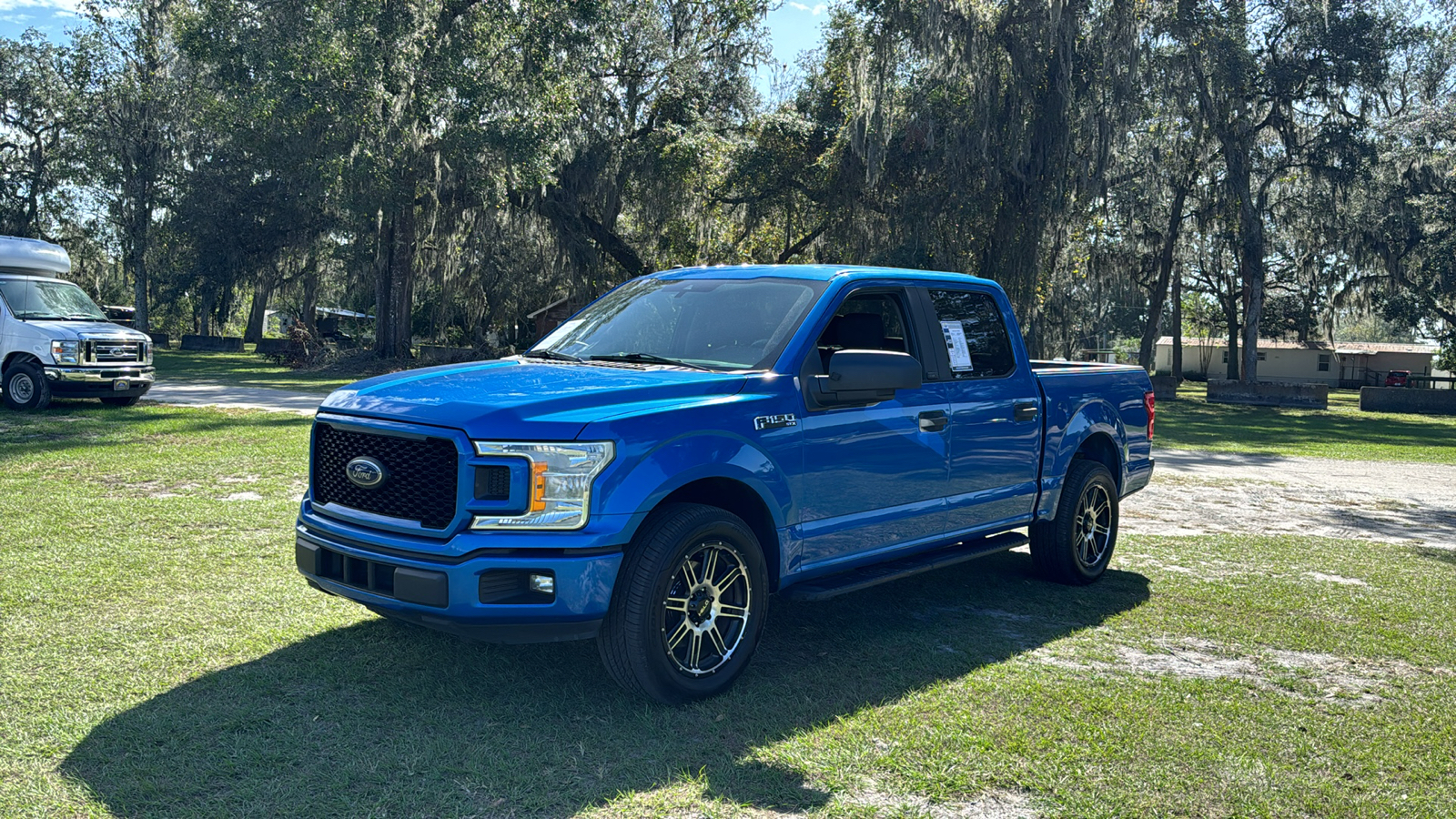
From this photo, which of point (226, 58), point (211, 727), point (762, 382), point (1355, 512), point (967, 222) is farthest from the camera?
point (226, 58)

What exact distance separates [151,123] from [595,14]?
979 inches

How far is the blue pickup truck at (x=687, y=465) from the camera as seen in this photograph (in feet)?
14.3

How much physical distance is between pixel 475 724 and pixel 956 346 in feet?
11.3

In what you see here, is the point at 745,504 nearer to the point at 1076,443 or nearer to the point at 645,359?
the point at 645,359

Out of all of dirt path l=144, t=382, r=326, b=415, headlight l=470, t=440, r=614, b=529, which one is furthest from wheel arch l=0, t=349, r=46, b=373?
headlight l=470, t=440, r=614, b=529

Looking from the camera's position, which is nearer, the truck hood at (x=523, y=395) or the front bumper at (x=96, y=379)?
the truck hood at (x=523, y=395)

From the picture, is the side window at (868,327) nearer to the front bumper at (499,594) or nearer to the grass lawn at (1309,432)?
the front bumper at (499,594)

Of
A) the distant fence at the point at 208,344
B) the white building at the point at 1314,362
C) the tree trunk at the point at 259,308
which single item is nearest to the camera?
the tree trunk at the point at 259,308

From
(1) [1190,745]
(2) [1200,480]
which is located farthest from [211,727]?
(2) [1200,480]

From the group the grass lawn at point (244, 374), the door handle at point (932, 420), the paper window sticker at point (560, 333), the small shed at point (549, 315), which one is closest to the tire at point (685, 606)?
the door handle at point (932, 420)

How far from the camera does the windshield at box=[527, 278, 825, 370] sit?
548cm

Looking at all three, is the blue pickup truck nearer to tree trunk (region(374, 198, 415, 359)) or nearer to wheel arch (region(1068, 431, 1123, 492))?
wheel arch (region(1068, 431, 1123, 492))

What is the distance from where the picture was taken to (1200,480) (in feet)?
44.3

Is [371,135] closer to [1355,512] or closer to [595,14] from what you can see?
[595,14]
